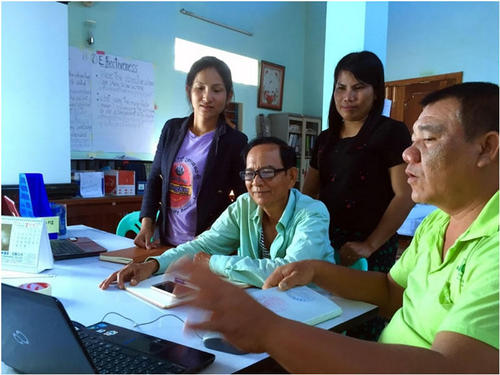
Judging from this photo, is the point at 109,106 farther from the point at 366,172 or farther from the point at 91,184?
the point at 366,172

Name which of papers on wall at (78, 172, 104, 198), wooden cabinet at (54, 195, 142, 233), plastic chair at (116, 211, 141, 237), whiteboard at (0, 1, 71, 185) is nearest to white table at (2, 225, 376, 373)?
plastic chair at (116, 211, 141, 237)

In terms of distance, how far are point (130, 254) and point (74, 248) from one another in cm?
25

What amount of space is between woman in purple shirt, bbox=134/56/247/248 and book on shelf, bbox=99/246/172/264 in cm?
6

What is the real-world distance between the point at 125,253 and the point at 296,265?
2.61 ft

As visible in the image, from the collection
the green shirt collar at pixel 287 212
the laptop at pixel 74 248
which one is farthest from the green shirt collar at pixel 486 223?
the laptop at pixel 74 248

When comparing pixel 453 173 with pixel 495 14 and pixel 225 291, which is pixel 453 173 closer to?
pixel 225 291

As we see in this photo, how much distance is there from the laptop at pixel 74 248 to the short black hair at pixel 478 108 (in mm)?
1434

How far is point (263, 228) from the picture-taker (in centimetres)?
158

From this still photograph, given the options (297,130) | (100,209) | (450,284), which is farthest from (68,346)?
A: (297,130)

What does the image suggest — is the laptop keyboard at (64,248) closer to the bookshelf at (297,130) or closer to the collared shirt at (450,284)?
the collared shirt at (450,284)

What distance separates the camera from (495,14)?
15.7ft

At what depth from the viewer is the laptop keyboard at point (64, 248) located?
1.59 meters

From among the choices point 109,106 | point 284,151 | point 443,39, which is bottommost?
point 284,151

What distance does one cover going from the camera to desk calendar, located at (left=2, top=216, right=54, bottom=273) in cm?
136
